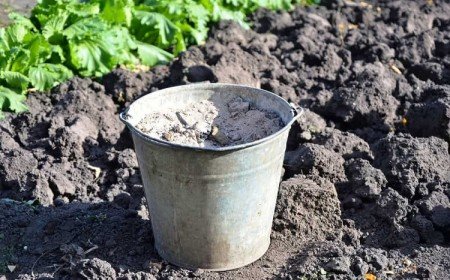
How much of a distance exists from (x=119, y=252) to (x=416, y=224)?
196 centimetres

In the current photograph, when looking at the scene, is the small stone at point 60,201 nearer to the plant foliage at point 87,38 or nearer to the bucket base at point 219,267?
the bucket base at point 219,267

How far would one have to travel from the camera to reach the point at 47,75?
6.71 m

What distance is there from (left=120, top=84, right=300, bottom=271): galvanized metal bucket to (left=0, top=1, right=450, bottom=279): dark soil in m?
0.15

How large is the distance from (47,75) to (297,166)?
241 cm

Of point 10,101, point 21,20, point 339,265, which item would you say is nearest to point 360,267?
point 339,265

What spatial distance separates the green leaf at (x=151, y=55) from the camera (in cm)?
A: 730

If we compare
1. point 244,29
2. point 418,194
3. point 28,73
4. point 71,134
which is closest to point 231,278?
point 418,194

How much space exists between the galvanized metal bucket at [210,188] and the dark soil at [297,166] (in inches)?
6.0

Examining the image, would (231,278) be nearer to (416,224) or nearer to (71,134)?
(416,224)

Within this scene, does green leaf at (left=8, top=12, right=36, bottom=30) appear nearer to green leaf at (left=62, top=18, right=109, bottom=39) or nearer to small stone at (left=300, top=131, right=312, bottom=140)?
green leaf at (left=62, top=18, right=109, bottom=39)

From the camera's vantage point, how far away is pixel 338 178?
5.66 meters

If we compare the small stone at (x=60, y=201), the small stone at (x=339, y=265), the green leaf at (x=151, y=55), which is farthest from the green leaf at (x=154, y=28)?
the small stone at (x=339, y=265)

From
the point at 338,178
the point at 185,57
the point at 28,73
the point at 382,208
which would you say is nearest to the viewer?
the point at 382,208

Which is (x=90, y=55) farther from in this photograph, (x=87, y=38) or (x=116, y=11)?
(x=116, y=11)
